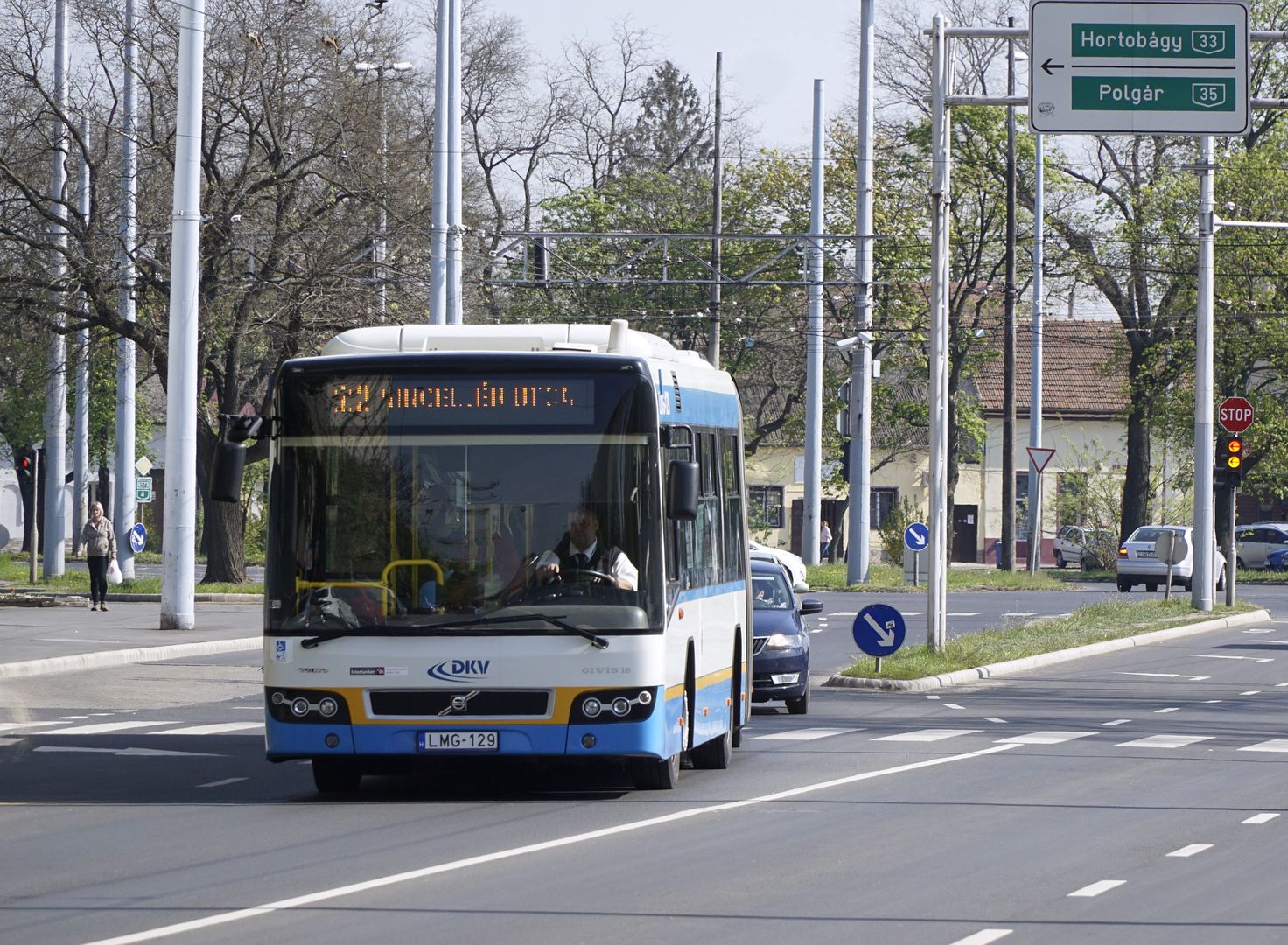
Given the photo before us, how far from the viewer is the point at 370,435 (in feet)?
41.7

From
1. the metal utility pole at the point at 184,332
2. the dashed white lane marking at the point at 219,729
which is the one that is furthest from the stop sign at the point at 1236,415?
the dashed white lane marking at the point at 219,729

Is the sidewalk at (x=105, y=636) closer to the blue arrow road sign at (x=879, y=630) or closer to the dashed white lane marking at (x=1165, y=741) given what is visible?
the blue arrow road sign at (x=879, y=630)

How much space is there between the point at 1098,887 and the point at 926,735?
8.26 meters

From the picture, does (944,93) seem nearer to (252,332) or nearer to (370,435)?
(370,435)

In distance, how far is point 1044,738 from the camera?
1783 centimetres

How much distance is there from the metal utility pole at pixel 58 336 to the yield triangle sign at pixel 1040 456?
21.1m

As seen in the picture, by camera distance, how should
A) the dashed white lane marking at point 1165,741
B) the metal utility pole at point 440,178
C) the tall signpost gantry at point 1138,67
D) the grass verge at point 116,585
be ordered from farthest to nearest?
the grass verge at point 116,585
the metal utility pole at point 440,178
the tall signpost gantry at point 1138,67
the dashed white lane marking at point 1165,741

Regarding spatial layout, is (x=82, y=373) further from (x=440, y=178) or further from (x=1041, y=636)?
(x=1041, y=636)

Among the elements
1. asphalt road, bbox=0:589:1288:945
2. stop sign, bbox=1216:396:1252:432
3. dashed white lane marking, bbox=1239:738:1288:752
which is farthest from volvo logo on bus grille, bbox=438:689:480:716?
stop sign, bbox=1216:396:1252:432

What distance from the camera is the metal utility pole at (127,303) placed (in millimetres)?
38031

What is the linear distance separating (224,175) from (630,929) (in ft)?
110

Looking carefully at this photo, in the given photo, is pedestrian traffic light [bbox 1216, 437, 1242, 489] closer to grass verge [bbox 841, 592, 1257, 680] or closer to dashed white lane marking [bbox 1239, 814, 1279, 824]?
grass verge [bbox 841, 592, 1257, 680]

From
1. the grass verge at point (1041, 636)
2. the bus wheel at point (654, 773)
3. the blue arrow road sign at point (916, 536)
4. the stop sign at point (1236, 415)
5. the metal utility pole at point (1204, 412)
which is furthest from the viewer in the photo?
the blue arrow road sign at point (916, 536)

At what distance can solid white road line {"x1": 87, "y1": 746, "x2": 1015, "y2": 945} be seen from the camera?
328 inches
